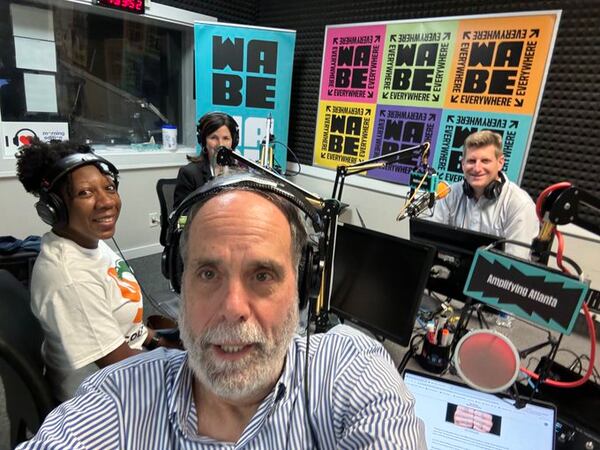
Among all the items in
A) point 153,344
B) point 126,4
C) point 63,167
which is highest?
point 126,4

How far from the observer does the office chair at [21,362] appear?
93 centimetres

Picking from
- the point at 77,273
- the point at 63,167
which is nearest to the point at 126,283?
the point at 77,273

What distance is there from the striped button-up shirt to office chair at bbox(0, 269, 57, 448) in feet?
0.88

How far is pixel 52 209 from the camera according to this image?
48.1 inches

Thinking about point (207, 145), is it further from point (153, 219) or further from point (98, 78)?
point (98, 78)

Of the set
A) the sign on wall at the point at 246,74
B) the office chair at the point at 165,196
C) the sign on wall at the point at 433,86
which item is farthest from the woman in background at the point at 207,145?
the sign on wall at the point at 433,86

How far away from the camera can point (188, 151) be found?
13.0ft

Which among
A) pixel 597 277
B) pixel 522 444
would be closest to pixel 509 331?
pixel 522 444

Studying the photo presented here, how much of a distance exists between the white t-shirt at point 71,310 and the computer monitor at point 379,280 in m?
0.80

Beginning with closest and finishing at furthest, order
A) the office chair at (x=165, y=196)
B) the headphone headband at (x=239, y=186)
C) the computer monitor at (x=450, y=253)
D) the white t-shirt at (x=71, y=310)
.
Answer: the headphone headband at (x=239, y=186) → the white t-shirt at (x=71, y=310) → the computer monitor at (x=450, y=253) → the office chair at (x=165, y=196)

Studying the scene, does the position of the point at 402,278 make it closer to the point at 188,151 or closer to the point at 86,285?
the point at 86,285

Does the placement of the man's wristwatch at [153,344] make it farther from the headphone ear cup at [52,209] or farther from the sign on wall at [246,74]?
the sign on wall at [246,74]

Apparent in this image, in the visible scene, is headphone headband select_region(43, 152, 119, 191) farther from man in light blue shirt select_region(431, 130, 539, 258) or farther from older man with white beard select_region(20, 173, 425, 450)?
man in light blue shirt select_region(431, 130, 539, 258)

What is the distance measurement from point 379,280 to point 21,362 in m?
1.08
